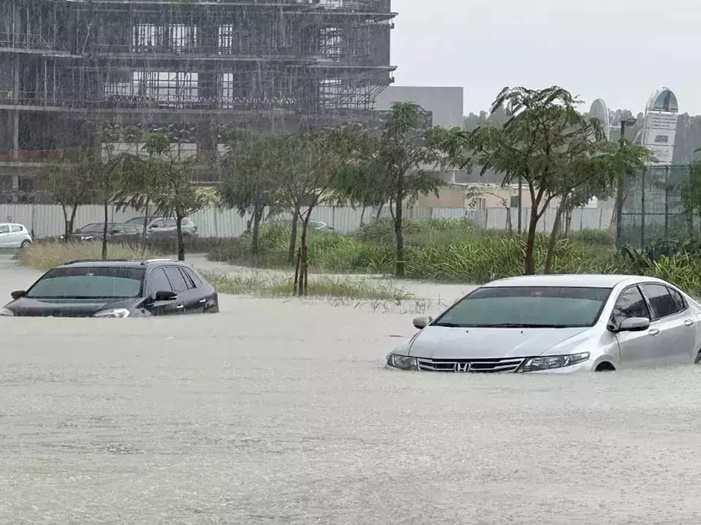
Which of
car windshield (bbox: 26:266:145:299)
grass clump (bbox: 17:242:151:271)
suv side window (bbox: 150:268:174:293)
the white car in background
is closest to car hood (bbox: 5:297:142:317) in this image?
car windshield (bbox: 26:266:145:299)

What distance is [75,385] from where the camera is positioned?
12.8 meters

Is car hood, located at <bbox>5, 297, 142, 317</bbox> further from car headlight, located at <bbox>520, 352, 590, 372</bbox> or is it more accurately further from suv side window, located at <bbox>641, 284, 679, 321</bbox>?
car headlight, located at <bbox>520, 352, 590, 372</bbox>

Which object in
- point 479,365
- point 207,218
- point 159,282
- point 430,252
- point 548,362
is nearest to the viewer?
point 548,362

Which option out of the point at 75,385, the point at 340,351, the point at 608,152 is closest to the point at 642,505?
the point at 75,385

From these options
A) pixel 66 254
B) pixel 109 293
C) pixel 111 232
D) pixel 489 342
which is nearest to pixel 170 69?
pixel 111 232

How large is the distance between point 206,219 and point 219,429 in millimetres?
57886

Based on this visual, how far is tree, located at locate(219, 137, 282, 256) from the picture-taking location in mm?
39781

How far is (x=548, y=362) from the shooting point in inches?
489

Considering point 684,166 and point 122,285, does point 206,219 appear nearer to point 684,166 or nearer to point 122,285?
point 684,166

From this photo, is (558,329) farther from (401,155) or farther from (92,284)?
(401,155)

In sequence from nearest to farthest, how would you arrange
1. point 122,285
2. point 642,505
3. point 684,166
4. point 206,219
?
1. point 642,505
2. point 122,285
3. point 684,166
4. point 206,219

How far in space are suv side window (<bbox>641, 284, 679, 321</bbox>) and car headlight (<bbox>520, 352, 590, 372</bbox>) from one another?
6.12 ft

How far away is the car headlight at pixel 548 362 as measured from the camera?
1240 centimetres

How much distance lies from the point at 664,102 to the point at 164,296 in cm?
3863
